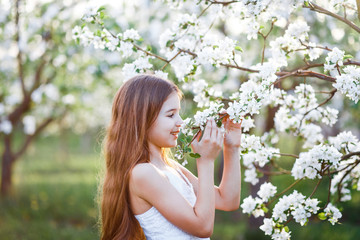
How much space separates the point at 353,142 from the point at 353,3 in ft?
2.51

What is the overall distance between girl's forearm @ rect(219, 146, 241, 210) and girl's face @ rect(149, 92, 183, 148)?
36cm

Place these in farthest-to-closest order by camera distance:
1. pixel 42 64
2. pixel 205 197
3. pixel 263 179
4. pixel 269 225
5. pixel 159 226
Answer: pixel 42 64 < pixel 263 179 < pixel 269 225 < pixel 159 226 < pixel 205 197

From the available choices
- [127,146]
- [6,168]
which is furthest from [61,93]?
[127,146]

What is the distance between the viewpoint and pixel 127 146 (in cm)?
224

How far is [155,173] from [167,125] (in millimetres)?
245

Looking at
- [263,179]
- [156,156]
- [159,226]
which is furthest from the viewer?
[263,179]

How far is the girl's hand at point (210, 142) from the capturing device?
2.07 metres

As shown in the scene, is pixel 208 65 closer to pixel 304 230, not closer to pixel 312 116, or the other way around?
pixel 312 116

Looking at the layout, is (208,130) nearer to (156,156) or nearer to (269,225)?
(156,156)

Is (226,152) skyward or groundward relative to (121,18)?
groundward

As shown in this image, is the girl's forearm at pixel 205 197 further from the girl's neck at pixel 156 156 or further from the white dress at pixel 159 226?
the girl's neck at pixel 156 156

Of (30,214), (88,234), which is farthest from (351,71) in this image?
(30,214)

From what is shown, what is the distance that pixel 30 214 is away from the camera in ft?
34.1

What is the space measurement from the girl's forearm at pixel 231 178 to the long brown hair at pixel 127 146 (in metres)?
0.45
